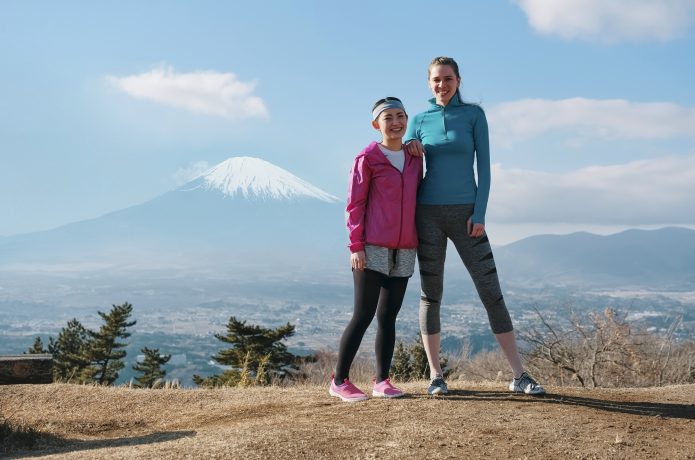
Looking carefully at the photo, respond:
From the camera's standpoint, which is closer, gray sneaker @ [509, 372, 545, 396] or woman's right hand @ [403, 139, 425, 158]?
woman's right hand @ [403, 139, 425, 158]

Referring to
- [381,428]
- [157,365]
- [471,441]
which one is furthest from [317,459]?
[157,365]

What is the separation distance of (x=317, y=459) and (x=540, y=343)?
10853 mm

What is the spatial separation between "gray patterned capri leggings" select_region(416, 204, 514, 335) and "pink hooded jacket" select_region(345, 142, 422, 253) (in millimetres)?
148

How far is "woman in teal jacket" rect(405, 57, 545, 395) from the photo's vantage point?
470 cm

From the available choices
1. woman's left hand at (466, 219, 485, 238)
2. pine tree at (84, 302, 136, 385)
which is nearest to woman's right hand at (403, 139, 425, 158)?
woman's left hand at (466, 219, 485, 238)

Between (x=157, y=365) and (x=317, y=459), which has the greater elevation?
(x=317, y=459)

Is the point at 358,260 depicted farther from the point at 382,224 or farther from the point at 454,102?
the point at 454,102

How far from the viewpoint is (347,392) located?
4984 millimetres

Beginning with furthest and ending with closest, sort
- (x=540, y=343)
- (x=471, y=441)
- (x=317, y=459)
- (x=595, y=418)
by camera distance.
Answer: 1. (x=540, y=343)
2. (x=595, y=418)
3. (x=471, y=441)
4. (x=317, y=459)

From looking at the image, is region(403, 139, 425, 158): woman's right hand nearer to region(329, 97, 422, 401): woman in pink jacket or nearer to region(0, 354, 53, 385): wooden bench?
region(329, 97, 422, 401): woman in pink jacket

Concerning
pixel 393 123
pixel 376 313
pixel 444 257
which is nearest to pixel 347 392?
pixel 376 313

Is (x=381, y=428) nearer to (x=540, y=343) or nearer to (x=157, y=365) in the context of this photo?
(x=540, y=343)

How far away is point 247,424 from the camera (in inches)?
175

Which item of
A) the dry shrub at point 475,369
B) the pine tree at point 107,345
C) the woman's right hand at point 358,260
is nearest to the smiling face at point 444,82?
the woman's right hand at point 358,260
